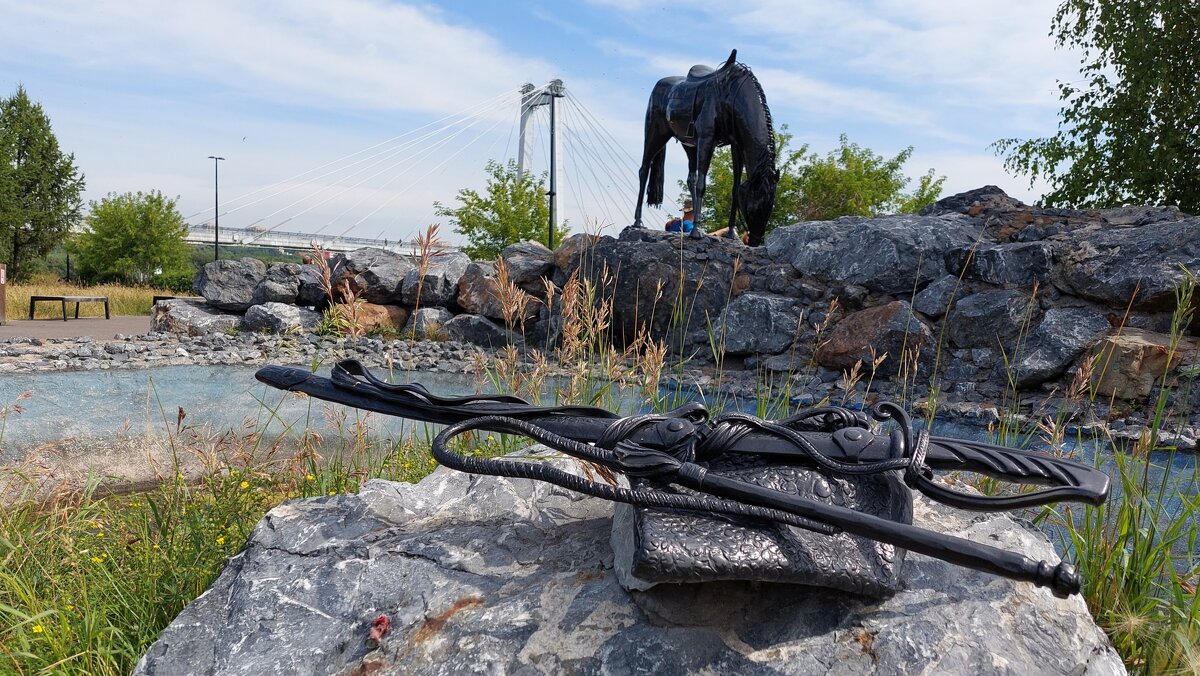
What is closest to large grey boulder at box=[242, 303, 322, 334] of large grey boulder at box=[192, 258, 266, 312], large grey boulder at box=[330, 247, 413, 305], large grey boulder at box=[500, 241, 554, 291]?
large grey boulder at box=[192, 258, 266, 312]

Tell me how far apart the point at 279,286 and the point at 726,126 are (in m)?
6.74

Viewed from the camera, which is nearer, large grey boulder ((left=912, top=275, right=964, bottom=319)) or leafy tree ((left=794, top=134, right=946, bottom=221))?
large grey boulder ((left=912, top=275, right=964, bottom=319))

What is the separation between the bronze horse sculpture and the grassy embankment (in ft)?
21.3

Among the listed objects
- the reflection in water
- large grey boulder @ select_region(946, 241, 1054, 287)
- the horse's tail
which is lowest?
the reflection in water

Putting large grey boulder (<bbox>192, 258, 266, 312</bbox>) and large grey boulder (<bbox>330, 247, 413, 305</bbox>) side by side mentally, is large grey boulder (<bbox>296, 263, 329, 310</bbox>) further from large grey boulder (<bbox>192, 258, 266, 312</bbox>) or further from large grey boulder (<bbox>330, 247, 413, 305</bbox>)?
large grey boulder (<bbox>192, 258, 266, 312</bbox>)

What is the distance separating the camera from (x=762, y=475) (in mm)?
1435

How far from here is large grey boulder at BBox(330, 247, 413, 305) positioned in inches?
429

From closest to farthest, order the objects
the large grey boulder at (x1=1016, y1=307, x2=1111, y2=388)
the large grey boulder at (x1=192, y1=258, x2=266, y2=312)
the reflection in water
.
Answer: the reflection in water < the large grey boulder at (x1=1016, y1=307, x2=1111, y2=388) < the large grey boulder at (x1=192, y1=258, x2=266, y2=312)

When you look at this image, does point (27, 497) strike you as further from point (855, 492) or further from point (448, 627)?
point (855, 492)

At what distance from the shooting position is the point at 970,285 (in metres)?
6.80

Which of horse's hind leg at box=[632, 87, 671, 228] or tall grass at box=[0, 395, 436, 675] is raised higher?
horse's hind leg at box=[632, 87, 671, 228]

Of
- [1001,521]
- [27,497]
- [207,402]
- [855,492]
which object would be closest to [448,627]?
[855,492]

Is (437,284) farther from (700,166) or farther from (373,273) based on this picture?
(700,166)

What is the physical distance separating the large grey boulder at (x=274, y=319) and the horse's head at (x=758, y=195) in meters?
5.95
